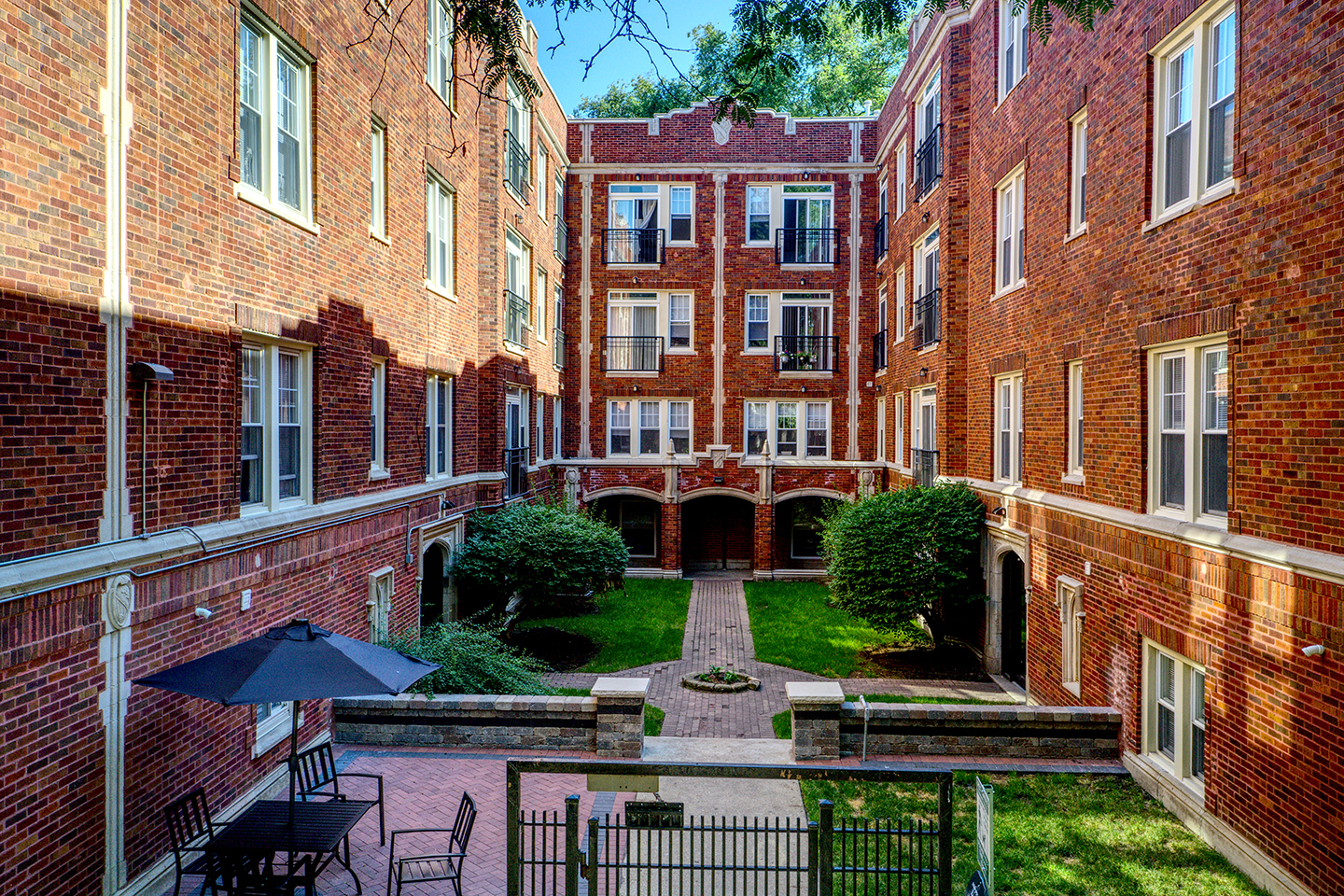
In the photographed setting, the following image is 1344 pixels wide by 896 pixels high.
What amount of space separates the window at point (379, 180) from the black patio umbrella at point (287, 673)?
711 centimetres

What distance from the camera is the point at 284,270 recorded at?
9391 mm

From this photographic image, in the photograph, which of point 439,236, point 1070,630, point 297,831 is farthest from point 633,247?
point 297,831

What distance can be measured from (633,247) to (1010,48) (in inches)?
564

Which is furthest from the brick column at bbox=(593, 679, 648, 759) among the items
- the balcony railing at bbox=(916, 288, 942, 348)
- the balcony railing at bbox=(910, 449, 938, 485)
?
the balcony railing at bbox=(916, 288, 942, 348)

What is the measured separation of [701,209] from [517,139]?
7.94 metres

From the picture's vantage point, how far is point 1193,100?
8.57 m

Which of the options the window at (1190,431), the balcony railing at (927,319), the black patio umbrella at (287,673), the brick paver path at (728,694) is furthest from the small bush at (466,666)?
the balcony railing at (927,319)

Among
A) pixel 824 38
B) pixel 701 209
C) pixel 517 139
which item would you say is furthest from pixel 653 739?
pixel 701 209

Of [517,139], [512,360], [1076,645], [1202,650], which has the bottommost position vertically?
[1076,645]

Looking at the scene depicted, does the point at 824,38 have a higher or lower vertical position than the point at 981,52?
lower

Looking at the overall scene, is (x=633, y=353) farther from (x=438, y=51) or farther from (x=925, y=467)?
(x=438, y=51)

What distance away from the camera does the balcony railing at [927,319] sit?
59.6 feet

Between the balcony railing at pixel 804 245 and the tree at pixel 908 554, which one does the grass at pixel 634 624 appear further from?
the balcony railing at pixel 804 245

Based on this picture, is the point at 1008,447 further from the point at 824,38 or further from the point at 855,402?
the point at 855,402
